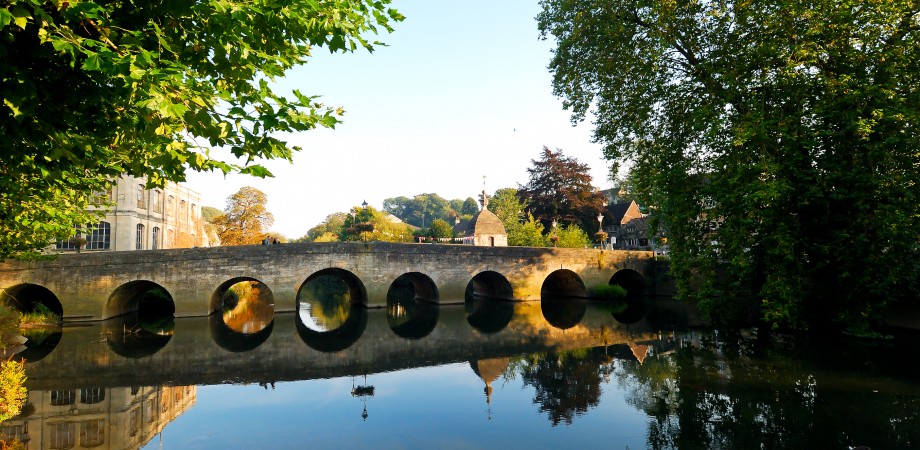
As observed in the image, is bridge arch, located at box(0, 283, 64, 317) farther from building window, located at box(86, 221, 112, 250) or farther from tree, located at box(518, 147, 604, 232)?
tree, located at box(518, 147, 604, 232)

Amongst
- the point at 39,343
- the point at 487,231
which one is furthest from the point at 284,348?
the point at 487,231

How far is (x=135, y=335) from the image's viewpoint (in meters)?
21.9

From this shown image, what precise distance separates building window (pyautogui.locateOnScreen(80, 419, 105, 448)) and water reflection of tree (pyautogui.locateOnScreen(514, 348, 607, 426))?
8905 mm

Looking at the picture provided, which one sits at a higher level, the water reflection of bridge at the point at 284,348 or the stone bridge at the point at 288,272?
the stone bridge at the point at 288,272

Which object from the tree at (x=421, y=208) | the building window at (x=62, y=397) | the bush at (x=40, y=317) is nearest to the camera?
the building window at (x=62, y=397)

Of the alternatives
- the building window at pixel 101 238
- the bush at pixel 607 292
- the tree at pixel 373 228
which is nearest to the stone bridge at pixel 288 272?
the bush at pixel 607 292

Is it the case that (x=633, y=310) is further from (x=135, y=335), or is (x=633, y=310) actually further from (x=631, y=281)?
(x=135, y=335)

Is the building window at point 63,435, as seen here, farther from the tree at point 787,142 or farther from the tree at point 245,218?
the tree at point 245,218

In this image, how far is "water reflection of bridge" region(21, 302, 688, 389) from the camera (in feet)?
49.1

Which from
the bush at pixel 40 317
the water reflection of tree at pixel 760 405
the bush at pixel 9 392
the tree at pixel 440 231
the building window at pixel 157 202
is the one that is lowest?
the water reflection of tree at pixel 760 405

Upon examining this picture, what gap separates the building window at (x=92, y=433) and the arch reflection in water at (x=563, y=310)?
17505mm

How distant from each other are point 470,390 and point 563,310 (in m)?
18.4

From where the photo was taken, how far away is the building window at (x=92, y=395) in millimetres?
12156

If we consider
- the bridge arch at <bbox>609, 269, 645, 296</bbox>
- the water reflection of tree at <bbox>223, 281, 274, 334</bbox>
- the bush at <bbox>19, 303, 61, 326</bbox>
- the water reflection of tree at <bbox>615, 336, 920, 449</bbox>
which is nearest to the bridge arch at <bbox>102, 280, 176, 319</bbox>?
the bush at <bbox>19, 303, 61, 326</bbox>
